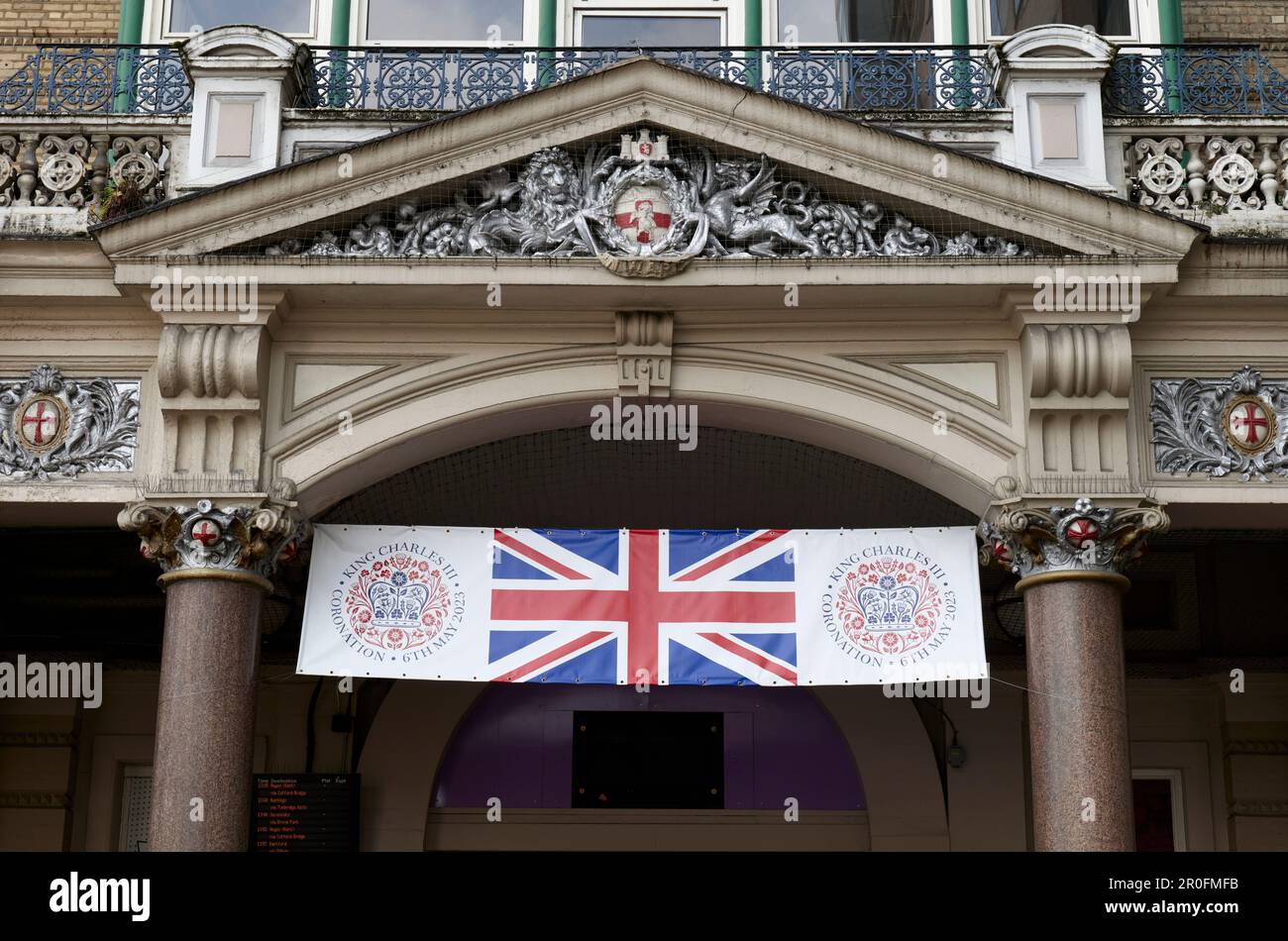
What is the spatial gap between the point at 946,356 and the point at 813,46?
2613 mm

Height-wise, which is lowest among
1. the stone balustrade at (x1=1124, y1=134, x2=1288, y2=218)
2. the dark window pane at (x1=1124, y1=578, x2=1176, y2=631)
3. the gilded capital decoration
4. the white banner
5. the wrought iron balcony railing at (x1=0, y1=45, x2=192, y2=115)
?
the white banner

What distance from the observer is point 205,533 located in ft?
39.7

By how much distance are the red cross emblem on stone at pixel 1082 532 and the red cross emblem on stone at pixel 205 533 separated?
531cm

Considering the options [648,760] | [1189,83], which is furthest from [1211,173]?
[648,760]

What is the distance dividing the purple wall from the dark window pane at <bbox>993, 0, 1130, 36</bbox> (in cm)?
558

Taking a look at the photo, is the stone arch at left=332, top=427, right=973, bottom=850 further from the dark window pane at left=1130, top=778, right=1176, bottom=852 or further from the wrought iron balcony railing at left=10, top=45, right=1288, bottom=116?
the wrought iron balcony railing at left=10, top=45, right=1288, bottom=116

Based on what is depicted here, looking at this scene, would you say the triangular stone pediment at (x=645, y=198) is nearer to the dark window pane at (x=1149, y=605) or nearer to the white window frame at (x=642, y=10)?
the white window frame at (x=642, y=10)

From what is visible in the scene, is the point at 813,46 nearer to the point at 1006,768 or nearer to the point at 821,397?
the point at 821,397

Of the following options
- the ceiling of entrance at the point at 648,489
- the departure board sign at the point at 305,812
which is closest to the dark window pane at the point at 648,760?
the ceiling of entrance at the point at 648,489

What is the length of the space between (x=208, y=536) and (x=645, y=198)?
138 inches

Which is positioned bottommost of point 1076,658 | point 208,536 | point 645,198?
point 1076,658

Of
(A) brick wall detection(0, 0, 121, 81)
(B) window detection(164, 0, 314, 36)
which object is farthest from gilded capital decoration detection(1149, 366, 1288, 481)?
(A) brick wall detection(0, 0, 121, 81)

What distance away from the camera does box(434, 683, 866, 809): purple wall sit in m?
15.7

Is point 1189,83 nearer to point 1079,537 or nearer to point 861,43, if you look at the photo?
point 861,43
